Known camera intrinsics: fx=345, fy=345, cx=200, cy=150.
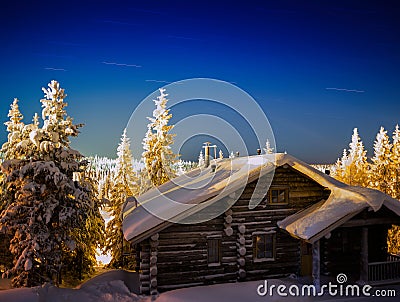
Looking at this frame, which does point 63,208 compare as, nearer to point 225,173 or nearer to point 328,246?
point 225,173

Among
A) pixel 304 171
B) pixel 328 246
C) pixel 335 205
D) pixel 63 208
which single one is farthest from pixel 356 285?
pixel 63 208

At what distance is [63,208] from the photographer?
16844 millimetres

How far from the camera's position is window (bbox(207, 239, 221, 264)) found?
16.8 m

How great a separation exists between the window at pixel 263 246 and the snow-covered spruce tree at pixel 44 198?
848 cm

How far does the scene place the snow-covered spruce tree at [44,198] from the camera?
53.1 feet

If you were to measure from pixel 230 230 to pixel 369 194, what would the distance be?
Answer: 6566 mm

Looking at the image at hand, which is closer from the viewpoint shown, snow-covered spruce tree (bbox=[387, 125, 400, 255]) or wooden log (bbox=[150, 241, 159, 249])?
wooden log (bbox=[150, 241, 159, 249])

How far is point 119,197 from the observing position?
2523cm

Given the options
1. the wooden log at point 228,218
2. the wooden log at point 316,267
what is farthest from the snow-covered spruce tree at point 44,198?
the wooden log at point 316,267

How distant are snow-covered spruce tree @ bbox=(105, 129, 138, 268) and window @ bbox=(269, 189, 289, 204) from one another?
10295 millimetres

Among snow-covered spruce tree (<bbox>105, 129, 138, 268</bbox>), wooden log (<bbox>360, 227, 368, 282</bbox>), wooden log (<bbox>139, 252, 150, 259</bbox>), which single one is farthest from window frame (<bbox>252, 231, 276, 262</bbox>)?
snow-covered spruce tree (<bbox>105, 129, 138, 268</bbox>)

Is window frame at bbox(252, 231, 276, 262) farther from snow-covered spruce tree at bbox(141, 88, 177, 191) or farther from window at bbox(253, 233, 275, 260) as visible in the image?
snow-covered spruce tree at bbox(141, 88, 177, 191)

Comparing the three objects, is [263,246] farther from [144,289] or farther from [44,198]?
[44,198]

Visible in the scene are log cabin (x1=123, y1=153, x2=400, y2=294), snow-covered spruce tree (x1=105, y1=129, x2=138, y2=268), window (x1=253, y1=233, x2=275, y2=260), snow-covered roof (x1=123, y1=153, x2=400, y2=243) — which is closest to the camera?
snow-covered roof (x1=123, y1=153, x2=400, y2=243)
